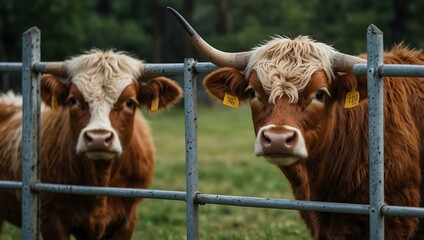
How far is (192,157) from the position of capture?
16.3 feet

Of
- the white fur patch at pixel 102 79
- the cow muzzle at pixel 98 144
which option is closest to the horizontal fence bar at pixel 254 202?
the cow muzzle at pixel 98 144

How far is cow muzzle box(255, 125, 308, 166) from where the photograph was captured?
4438 millimetres

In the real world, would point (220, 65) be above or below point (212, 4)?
below

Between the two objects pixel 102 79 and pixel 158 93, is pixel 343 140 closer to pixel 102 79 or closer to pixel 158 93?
pixel 158 93

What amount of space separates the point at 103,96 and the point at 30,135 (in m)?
0.66

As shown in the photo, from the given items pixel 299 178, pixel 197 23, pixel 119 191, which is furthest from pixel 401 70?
pixel 197 23

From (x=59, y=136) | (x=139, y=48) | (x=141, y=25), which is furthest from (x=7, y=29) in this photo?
(x=59, y=136)

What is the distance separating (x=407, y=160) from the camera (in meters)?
4.95

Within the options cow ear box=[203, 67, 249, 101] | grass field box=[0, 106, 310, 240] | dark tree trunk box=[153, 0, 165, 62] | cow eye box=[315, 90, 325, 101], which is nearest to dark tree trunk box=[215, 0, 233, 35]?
dark tree trunk box=[153, 0, 165, 62]

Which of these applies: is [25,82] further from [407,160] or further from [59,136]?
[407,160]

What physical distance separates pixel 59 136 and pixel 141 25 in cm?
4285

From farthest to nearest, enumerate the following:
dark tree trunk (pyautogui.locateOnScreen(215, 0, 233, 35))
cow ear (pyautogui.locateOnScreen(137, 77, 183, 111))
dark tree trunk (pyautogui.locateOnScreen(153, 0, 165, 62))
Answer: dark tree trunk (pyautogui.locateOnScreen(215, 0, 233, 35)), dark tree trunk (pyautogui.locateOnScreen(153, 0, 165, 62)), cow ear (pyautogui.locateOnScreen(137, 77, 183, 111))

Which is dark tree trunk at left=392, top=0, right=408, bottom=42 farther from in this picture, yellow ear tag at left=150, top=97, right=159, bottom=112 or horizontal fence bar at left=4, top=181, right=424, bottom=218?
horizontal fence bar at left=4, top=181, right=424, bottom=218

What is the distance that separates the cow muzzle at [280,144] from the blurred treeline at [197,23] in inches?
449
